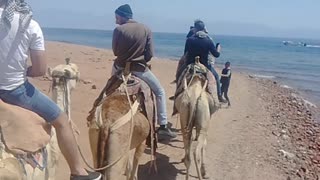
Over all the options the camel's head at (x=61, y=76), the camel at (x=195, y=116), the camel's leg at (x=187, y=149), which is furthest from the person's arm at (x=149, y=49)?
the camel's head at (x=61, y=76)

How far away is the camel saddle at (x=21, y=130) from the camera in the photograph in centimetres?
425

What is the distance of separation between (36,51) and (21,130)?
676 millimetres

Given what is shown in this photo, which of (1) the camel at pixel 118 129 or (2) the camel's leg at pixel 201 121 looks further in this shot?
(2) the camel's leg at pixel 201 121

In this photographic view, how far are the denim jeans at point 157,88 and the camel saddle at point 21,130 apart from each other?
354 cm

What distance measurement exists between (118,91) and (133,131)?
0.59m

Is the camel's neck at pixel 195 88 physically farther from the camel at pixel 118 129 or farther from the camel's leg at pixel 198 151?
the camel at pixel 118 129

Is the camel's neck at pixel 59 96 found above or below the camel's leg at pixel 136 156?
above

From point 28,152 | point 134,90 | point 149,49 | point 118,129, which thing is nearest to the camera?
point 28,152

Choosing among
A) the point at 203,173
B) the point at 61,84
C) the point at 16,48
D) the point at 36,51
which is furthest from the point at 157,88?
the point at 16,48

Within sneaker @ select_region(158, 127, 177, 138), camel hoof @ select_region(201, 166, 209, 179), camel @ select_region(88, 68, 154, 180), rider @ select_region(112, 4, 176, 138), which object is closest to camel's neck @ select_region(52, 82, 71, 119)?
camel @ select_region(88, 68, 154, 180)

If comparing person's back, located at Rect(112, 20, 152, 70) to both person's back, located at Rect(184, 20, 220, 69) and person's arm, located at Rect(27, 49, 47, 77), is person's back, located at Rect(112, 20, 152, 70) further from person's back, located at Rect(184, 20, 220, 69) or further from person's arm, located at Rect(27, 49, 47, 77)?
person's arm, located at Rect(27, 49, 47, 77)

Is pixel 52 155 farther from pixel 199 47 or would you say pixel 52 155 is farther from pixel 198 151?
pixel 199 47

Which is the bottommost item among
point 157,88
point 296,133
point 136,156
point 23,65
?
point 296,133

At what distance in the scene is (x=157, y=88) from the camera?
8.73 m
